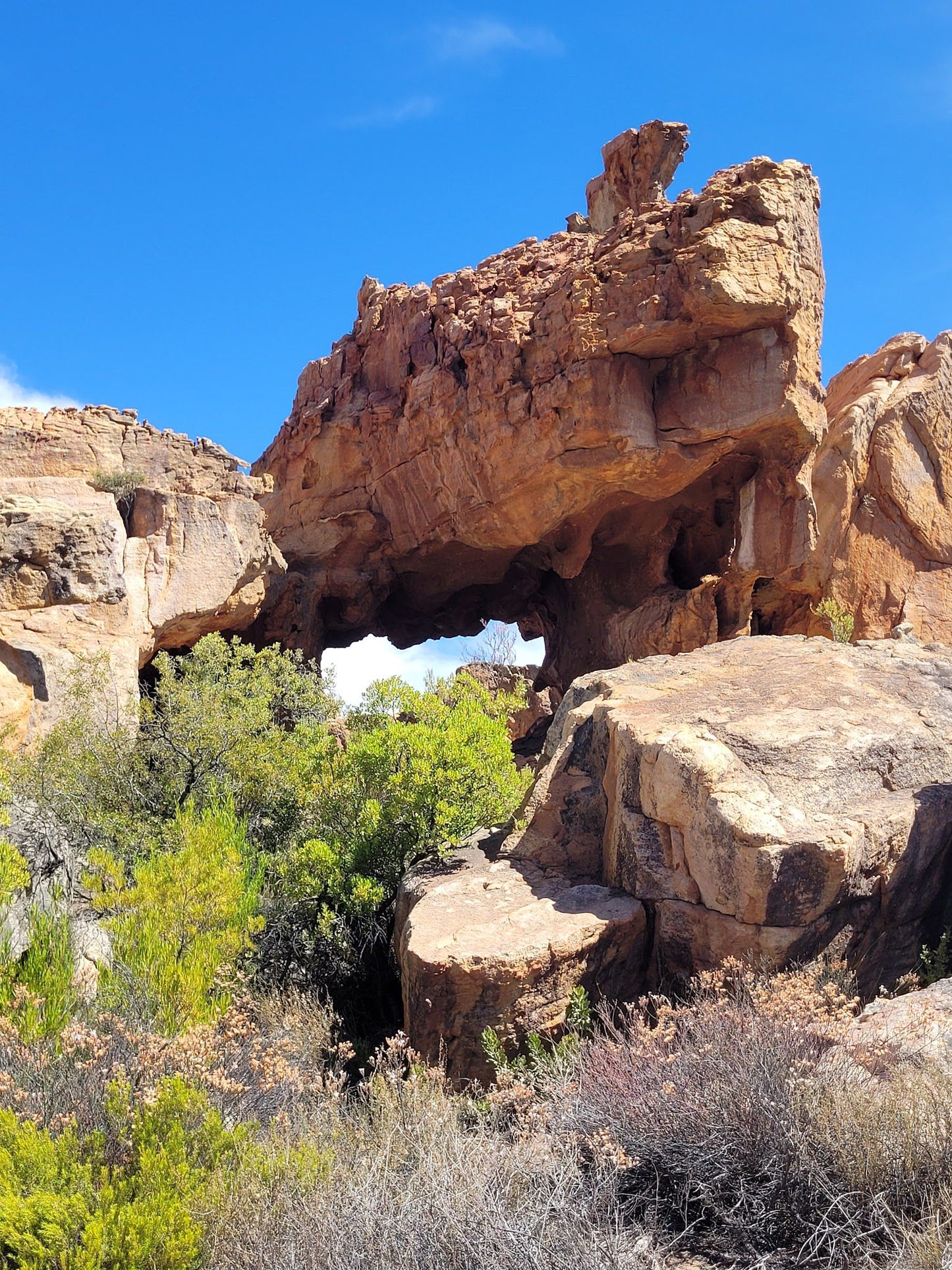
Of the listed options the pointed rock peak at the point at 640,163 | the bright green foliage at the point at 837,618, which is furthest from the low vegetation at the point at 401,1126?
the pointed rock peak at the point at 640,163

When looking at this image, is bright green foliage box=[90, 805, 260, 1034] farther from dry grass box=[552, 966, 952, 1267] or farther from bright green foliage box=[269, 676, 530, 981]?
dry grass box=[552, 966, 952, 1267]

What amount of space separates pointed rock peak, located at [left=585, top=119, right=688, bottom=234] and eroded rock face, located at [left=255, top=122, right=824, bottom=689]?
0.03 m

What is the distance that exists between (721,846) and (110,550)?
8.07 meters

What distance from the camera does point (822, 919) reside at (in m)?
5.40

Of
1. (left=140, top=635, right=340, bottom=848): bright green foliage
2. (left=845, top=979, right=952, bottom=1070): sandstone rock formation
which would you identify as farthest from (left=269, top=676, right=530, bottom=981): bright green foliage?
(left=845, top=979, right=952, bottom=1070): sandstone rock formation

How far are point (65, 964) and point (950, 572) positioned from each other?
12943mm

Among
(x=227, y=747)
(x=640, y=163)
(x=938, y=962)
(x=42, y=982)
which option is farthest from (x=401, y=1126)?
(x=640, y=163)

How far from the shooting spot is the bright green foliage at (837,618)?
38.3 feet

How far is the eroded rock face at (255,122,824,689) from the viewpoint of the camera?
1183 centimetres

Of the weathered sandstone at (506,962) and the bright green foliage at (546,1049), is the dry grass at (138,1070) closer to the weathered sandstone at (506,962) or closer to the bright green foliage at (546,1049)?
the weathered sandstone at (506,962)

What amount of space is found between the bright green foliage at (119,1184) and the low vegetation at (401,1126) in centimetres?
1

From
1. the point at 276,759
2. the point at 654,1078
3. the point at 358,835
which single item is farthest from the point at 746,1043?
the point at 276,759

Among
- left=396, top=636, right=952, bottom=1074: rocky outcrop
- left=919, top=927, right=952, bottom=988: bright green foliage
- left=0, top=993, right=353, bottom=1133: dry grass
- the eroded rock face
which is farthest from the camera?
the eroded rock face

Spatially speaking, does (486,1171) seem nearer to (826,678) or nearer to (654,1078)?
(654,1078)
